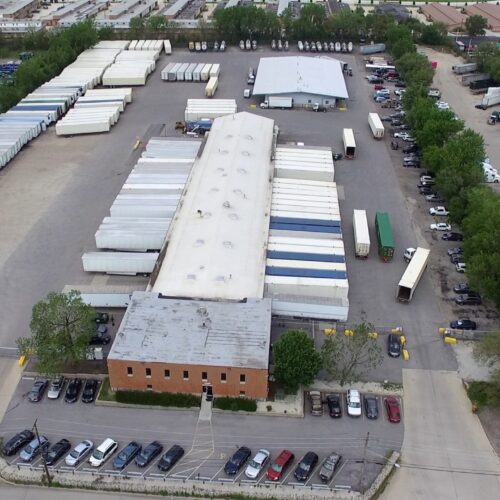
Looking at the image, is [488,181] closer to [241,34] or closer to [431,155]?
A: [431,155]

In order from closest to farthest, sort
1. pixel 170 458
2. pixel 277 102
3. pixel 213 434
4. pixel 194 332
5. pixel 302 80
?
pixel 170 458
pixel 213 434
pixel 194 332
pixel 277 102
pixel 302 80

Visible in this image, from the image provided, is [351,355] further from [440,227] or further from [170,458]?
[440,227]

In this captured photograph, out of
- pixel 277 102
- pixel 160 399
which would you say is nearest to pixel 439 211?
pixel 277 102

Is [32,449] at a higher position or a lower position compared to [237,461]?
higher

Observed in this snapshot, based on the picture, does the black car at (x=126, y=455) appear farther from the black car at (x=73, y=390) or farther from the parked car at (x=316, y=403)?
the parked car at (x=316, y=403)

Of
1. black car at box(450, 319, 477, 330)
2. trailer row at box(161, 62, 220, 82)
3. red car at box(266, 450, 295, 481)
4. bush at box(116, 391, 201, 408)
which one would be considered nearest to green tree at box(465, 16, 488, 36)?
trailer row at box(161, 62, 220, 82)

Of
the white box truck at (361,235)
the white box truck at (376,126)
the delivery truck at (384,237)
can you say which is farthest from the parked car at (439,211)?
the white box truck at (376,126)

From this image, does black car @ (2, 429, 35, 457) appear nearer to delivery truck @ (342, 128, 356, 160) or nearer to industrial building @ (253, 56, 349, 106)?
delivery truck @ (342, 128, 356, 160)
